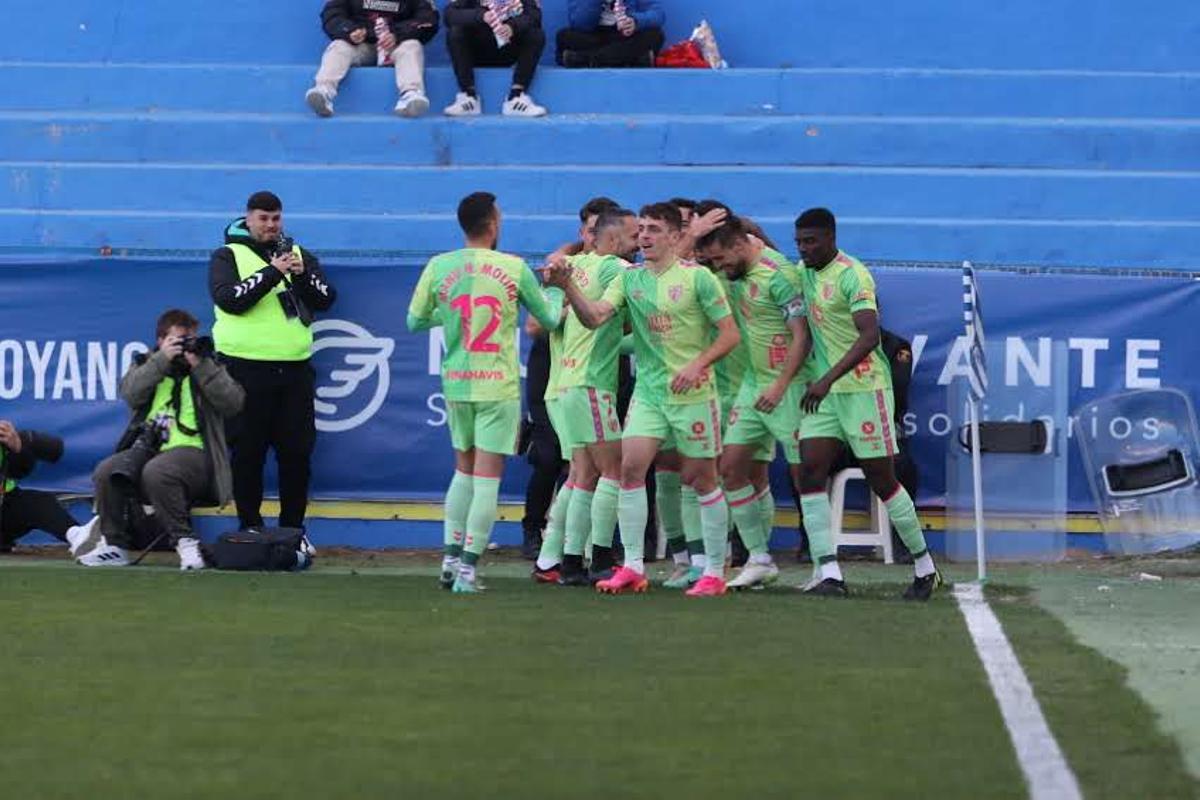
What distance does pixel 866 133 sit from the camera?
704 inches

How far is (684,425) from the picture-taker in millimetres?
12258

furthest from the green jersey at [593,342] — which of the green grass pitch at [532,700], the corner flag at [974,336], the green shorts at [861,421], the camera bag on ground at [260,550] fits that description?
the camera bag on ground at [260,550]

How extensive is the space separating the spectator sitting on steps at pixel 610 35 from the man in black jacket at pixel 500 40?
0.44m

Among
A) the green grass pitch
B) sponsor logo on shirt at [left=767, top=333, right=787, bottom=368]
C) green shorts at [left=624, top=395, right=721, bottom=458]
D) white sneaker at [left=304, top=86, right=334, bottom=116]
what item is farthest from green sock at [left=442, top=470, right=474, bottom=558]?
white sneaker at [left=304, top=86, right=334, bottom=116]

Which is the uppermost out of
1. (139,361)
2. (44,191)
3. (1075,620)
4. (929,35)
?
(929,35)

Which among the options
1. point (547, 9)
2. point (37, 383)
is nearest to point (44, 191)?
point (37, 383)

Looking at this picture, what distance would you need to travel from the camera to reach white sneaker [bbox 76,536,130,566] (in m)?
14.3

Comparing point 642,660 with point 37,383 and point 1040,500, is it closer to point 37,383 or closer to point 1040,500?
point 1040,500

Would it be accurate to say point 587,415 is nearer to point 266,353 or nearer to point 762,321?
point 762,321

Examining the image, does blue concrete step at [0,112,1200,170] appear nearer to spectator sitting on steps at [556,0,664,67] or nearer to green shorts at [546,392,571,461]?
spectator sitting on steps at [556,0,664,67]

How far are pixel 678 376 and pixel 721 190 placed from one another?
5.40 m

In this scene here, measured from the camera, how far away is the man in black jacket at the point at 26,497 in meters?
14.8

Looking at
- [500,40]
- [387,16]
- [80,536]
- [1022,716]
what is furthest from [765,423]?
[387,16]

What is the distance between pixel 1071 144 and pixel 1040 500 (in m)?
3.88
